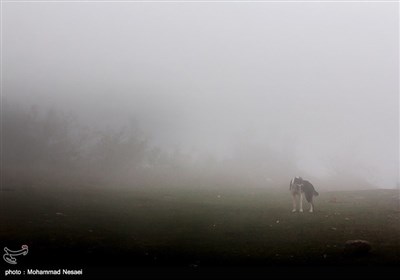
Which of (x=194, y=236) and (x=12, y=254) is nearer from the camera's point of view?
(x=12, y=254)

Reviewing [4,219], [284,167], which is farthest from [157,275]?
→ [284,167]

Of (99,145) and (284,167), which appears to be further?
(284,167)

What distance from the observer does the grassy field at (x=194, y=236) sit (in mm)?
18984

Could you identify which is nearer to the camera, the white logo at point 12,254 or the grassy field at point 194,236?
the white logo at point 12,254

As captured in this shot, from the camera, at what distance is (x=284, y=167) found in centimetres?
17838

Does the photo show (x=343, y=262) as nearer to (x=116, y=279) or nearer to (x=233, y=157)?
(x=116, y=279)

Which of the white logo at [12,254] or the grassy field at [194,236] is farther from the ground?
the white logo at [12,254]

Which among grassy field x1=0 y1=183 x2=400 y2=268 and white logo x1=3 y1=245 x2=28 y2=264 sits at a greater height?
white logo x1=3 y1=245 x2=28 y2=264

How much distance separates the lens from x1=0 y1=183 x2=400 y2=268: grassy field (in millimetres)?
18984

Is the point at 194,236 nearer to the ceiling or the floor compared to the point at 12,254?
nearer to the floor

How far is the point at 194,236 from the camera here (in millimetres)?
24594

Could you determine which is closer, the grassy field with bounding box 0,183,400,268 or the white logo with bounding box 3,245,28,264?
the white logo with bounding box 3,245,28,264

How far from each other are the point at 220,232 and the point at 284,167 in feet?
520

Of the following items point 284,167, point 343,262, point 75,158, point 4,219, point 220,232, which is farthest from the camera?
point 284,167
